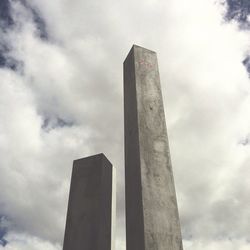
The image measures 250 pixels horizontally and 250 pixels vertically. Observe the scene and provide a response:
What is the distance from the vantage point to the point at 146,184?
4312 mm

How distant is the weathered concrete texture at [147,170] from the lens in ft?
13.0

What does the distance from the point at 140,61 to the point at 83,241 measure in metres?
4.38

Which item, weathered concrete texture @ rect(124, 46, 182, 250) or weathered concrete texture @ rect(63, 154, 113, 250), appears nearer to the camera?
weathered concrete texture @ rect(124, 46, 182, 250)

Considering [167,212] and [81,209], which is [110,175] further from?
[167,212]

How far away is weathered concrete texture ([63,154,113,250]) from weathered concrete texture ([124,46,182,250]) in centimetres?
175

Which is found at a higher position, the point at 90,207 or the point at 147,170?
the point at 90,207

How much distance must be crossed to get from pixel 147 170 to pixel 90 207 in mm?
2599

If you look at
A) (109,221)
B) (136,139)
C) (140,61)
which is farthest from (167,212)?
(140,61)

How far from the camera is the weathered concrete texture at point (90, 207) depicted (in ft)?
19.7

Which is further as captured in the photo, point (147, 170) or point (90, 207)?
point (90, 207)

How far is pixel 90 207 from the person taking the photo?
641 centimetres

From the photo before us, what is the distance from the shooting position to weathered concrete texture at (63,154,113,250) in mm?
6008

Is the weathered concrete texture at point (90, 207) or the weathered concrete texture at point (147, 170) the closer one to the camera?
the weathered concrete texture at point (147, 170)

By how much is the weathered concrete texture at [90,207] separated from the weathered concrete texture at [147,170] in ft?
5.76
